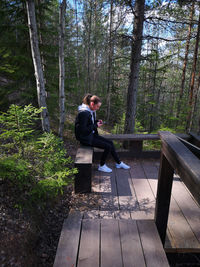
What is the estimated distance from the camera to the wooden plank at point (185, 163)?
1325 millimetres

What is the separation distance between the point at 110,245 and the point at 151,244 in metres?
0.49

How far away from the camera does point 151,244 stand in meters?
2.12

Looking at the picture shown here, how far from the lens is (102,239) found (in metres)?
2.18

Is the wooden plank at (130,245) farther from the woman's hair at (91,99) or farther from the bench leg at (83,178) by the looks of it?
the woman's hair at (91,99)

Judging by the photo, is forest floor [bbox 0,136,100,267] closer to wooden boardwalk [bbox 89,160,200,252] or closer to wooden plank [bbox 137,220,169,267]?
wooden boardwalk [bbox 89,160,200,252]

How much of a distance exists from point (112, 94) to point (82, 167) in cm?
1061

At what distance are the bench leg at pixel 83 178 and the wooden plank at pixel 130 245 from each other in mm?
1062

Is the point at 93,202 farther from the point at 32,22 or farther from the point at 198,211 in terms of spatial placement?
the point at 32,22

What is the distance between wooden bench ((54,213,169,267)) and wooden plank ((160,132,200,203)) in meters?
1.06

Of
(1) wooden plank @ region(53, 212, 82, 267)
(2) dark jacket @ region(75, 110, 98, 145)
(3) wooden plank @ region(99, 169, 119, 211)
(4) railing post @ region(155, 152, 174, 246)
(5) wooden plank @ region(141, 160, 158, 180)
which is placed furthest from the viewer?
(5) wooden plank @ region(141, 160, 158, 180)

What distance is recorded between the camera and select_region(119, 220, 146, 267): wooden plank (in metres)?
1.90

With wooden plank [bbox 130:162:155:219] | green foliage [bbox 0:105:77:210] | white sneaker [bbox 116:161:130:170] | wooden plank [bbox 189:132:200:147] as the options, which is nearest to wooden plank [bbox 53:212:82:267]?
green foliage [bbox 0:105:77:210]

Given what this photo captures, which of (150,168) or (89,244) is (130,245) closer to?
(89,244)

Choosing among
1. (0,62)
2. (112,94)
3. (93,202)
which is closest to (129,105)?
(93,202)
